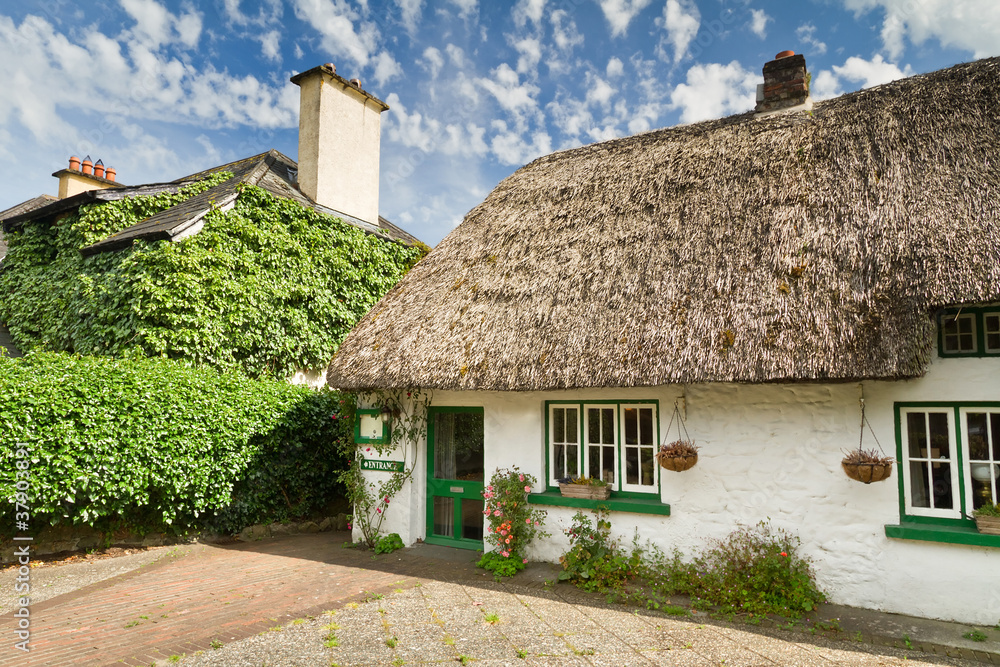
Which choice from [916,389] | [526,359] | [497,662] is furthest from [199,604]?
[916,389]

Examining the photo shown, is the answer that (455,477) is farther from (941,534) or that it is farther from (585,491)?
(941,534)

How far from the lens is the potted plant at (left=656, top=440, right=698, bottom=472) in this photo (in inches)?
242

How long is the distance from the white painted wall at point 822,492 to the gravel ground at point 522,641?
88 cm

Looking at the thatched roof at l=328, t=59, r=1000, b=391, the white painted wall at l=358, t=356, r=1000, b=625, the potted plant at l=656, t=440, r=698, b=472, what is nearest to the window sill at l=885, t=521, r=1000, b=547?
the white painted wall at l=358, t=356, r=1000, b=625

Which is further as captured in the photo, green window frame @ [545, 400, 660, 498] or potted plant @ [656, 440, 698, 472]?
green window frame @ [545, 400, 660, 498]

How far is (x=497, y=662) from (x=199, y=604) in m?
3.35

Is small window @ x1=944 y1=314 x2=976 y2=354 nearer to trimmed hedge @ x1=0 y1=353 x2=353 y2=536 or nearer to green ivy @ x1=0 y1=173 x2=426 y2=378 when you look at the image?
trimmed hedge @ x1=0 y1=353 x2=353 y2=536

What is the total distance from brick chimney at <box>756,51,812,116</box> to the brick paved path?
780 centimetres

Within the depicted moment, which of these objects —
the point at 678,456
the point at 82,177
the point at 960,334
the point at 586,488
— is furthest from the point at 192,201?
the point at 960,334

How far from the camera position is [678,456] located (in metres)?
6.16

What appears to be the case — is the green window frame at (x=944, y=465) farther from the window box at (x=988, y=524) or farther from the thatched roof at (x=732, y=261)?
the thatched roof at (x=732, y=261)

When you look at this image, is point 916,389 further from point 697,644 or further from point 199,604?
point 199,604

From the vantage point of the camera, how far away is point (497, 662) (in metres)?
4.54

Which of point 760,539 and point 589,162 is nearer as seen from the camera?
point 760,539
